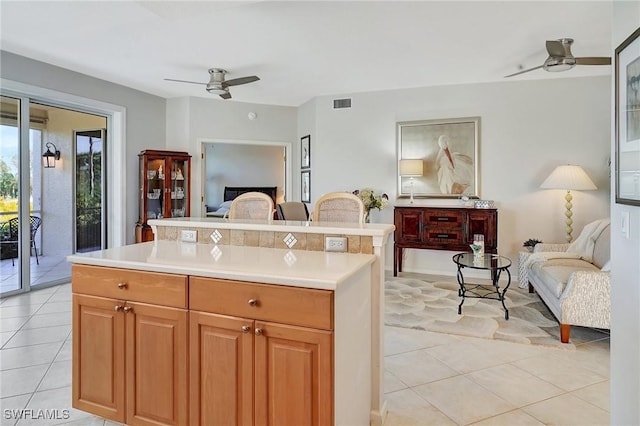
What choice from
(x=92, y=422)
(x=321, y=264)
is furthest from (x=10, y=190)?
(x=321, y=264)

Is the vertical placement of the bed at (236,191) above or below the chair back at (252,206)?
above

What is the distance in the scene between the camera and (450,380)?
2385 mm

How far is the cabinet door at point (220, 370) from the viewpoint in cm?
152

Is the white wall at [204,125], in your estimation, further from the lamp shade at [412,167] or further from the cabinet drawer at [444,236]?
the cabinet drawer at [444,236]

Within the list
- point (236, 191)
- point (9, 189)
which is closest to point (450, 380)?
point (9, 189)

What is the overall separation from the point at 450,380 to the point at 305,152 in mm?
4537

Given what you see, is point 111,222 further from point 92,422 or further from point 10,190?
point 92,422

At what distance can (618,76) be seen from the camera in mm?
1659

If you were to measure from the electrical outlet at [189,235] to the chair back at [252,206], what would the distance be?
0.61 metres

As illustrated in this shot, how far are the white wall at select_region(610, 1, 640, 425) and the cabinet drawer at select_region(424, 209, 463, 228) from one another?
3.05m

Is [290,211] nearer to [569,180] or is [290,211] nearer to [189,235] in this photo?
[189,235]

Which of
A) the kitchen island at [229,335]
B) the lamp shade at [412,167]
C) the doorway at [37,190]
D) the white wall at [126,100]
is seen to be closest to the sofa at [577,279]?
the lamp shade at [412,167]

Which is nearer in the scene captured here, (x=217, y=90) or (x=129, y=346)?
(x=129, y=346)

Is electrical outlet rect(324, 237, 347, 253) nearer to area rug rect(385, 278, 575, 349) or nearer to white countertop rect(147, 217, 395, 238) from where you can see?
white countertop rect(147, 217, 395, 238)
